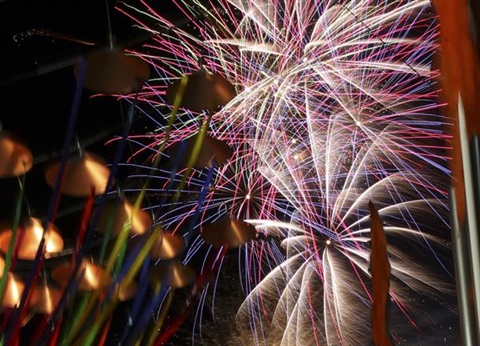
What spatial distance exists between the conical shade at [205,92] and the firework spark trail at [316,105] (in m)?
2.97

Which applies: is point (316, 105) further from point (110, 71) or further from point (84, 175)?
point (110, 71)

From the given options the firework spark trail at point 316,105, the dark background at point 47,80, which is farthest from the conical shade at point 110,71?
the firework spark trail at point 316,105

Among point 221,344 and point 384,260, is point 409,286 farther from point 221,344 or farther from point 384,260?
point 384,260

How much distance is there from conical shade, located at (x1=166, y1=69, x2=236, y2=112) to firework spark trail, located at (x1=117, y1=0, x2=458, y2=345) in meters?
2.97

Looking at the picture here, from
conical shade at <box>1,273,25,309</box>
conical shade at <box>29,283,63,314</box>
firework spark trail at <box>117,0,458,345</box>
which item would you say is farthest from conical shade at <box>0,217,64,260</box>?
firework spark trail at <box>117,0,458,345</box>

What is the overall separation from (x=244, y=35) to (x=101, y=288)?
11.7ft

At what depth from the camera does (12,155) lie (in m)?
3.40

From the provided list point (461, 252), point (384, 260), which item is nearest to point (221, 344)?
point (384, 260)

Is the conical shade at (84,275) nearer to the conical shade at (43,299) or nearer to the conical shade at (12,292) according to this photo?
the conical shade at (43,299)

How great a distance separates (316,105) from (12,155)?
4.68m

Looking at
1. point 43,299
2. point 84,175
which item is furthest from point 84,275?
point 84,175

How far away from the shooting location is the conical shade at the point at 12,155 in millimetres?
3377

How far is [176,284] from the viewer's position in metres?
4.96

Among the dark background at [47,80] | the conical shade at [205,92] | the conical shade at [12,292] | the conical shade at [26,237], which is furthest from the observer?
the dark background at [47,80]
